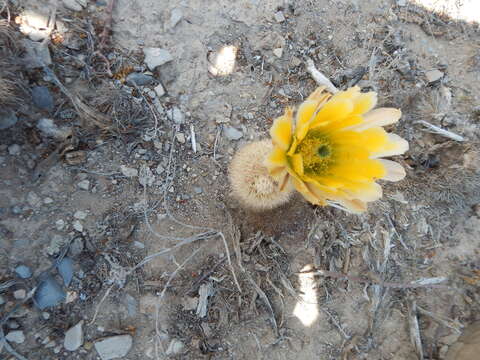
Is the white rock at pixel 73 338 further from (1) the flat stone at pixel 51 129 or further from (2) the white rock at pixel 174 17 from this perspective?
(2) the white rock at pixel 174 17

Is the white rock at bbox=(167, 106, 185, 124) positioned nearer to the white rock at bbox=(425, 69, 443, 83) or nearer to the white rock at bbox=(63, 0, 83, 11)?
the white rock at bbox=(63, 0, 83, 11)

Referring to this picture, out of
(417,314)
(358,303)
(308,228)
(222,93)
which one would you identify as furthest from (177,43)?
(417,314)

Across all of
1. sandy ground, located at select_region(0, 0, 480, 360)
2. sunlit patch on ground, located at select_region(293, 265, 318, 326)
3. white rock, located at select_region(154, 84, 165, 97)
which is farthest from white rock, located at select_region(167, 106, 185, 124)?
sunlit patch on ground, located at select_region(293, 265, 318, 326)

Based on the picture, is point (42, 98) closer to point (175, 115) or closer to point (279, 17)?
point (175, 115)

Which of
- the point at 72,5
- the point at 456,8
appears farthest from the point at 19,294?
the point at 456,8

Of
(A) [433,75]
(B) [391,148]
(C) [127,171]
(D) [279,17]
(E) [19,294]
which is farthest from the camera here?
(A) [433,75]

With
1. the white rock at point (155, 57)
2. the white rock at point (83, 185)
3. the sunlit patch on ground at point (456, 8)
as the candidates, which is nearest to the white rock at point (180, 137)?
the white rock at point (155, 57)
